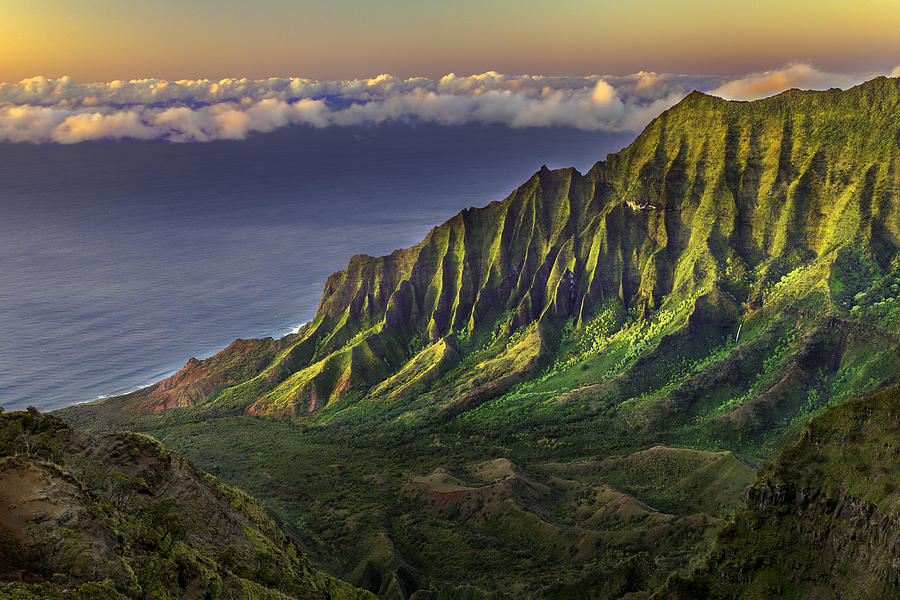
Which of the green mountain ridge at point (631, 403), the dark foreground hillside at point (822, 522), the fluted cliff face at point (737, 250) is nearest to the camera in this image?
the dark foreground hillside at point (822, 522)

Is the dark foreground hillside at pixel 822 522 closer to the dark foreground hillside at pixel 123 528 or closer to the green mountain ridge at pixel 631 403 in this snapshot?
the green mountain ridge at pixel 631 403

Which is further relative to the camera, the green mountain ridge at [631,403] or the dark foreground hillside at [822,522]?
the green mountain ridge at [631,403]

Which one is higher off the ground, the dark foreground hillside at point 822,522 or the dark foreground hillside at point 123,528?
the dark foreground hillside at point 123,528

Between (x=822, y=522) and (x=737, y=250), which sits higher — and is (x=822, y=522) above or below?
below

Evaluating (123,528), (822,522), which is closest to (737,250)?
(822,522)

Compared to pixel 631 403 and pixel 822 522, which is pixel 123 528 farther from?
pixel 631 403

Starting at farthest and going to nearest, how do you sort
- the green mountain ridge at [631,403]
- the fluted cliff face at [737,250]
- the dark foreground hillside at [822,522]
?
the fluted cliff face at [737,250], the green mountain ridge at [631,403], the dark foreground hillside at [822,522]

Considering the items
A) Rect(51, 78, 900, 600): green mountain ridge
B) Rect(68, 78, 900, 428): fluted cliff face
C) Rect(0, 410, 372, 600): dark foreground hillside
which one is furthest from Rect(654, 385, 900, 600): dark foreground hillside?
Rect(68, 78, 900, 428): fluted cliff face

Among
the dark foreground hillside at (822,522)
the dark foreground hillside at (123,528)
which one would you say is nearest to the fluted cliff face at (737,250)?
the dark foreground hillside at (822,522)
